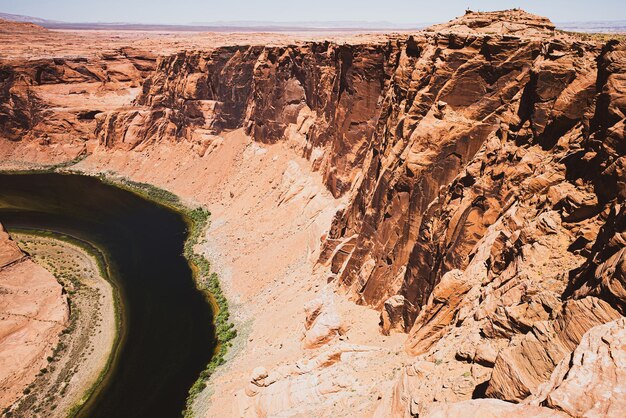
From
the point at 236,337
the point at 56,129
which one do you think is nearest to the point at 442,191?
the point at 236,337

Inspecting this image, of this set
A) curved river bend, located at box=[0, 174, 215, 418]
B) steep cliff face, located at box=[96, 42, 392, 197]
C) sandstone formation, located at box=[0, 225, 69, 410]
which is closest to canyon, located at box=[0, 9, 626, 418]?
steep cliff face, located at box=[96, 42, 392, 197]

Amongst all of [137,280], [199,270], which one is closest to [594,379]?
[199,270]

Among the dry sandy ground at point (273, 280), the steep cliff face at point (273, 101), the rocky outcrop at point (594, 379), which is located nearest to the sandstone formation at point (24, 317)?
the dry sandy ground at point (273, 280)

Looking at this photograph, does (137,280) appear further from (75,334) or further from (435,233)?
(435,233)

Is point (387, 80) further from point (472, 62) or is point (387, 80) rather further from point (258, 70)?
point (258, 70)

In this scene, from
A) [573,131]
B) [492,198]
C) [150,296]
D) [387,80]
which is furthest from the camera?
[150,296]

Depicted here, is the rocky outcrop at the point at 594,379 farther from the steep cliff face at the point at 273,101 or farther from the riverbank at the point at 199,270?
the steep cliff face at the point at 273,101
